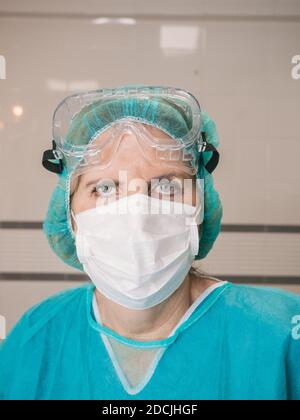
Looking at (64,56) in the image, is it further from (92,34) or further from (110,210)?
(110,210)

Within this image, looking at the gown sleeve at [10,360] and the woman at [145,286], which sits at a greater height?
the woman at [145,286]

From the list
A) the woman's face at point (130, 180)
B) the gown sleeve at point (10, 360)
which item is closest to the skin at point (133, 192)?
the woman's face at point (130, 180)

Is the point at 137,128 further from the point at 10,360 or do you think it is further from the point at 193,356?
the point at 10,360

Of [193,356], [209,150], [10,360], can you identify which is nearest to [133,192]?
[209,150]

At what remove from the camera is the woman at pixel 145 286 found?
0.86m

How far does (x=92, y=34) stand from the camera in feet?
3.67

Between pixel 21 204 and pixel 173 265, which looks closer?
pixel 173 265

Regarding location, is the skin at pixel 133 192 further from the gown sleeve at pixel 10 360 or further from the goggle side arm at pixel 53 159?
the gown sleeve at pixel 10 360

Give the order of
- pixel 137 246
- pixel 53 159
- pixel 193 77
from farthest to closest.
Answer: pixel 193 77, pixel 53 159, pixel 137 246

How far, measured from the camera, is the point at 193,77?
1.14 m

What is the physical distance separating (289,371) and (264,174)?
0.57 meters

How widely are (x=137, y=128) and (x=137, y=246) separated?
0.29 m

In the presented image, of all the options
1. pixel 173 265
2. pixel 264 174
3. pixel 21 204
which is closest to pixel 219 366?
pixel 173 265

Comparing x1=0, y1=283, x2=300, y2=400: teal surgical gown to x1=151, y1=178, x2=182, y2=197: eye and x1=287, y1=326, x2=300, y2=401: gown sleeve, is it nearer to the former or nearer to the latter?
x1=287, y1=326, x2=300, y2=401: gown sleeve
